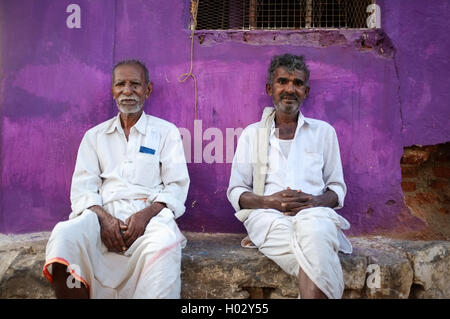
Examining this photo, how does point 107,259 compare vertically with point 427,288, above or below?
above

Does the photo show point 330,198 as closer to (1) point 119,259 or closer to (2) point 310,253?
(2) point 310,253

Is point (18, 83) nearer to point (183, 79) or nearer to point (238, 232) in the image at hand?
point (183, 79)

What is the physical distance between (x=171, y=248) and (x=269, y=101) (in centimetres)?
160


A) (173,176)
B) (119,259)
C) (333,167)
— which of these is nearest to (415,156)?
(333,167)

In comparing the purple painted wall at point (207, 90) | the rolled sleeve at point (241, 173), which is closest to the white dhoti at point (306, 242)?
the rolled sleeve at point (241, 173)

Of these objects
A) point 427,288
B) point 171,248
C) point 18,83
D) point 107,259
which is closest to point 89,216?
point 107,259

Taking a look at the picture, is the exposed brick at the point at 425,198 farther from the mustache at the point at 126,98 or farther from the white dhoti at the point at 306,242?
the mustache at the point at 126,98

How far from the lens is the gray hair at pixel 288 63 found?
3145 millimetres

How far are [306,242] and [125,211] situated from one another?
3.91ft

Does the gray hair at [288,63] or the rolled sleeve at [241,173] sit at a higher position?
the gray hair at [288,63]

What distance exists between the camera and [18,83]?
348cm

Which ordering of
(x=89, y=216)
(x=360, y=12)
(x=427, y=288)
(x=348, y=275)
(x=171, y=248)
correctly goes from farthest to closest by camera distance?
(x=360, y=12) < (x=427, y=288) < (x=348, y=275) < (x=89, y=216) < (x=171, y=248)

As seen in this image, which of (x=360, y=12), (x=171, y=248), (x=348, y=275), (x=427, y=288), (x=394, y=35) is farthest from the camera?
(x=360, y=12)

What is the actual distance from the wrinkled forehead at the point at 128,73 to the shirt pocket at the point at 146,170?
55cm
